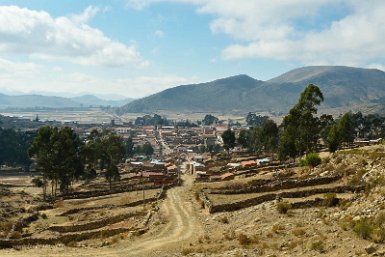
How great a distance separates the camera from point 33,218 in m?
38.6

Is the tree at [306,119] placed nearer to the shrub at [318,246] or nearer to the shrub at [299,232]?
the shrub at [299,232]

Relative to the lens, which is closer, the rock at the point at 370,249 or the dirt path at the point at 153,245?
the rock at the point at 370,249

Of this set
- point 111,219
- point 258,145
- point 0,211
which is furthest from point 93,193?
point 258,145

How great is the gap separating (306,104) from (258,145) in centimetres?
4929

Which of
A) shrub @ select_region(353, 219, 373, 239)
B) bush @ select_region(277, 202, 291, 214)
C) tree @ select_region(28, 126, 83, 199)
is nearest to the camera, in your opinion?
shrub @ select_region(353, 219, 373, 239)

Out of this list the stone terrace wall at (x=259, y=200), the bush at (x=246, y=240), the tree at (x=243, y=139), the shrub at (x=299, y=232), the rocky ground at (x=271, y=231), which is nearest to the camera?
the rocky ground at (x=271, y=231)

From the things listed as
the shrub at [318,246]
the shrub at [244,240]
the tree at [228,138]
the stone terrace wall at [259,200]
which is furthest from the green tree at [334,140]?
the tree at [228,138]

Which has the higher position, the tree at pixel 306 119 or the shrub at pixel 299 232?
the tree at pixel 306 119

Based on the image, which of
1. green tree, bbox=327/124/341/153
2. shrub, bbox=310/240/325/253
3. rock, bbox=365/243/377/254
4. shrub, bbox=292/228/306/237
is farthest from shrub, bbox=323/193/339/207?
green tree, bbox=327/124/341/153

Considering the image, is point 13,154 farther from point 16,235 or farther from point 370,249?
point 370,249

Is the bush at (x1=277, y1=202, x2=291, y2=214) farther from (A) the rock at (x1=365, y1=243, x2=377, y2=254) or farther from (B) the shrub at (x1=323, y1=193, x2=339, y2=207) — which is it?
(A) the rock at (x1=365, y1=243, x2=377, y2=254)

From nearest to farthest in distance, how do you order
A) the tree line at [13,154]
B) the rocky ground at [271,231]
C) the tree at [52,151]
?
1. the rocky ground at [271,231]
2. the tree at [52,151]
3. the tree line at [13,154]

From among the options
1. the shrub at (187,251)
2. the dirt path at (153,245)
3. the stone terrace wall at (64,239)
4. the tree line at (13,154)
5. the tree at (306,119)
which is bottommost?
the tree line at (13,154)

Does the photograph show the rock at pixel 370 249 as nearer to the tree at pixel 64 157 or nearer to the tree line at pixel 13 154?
the tree at pixel 64 157
